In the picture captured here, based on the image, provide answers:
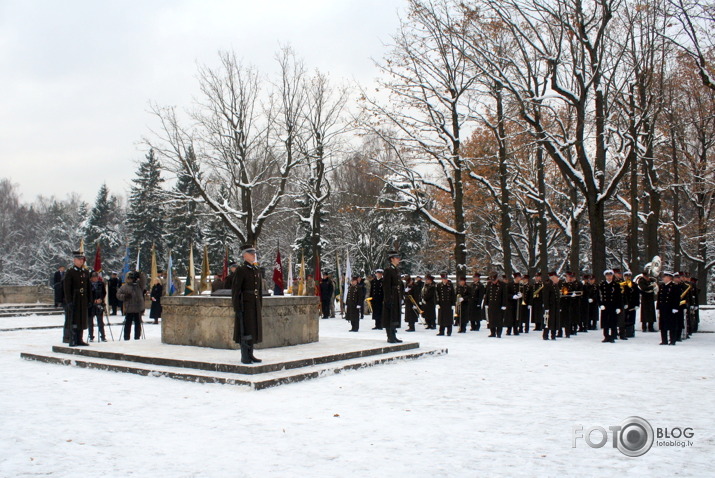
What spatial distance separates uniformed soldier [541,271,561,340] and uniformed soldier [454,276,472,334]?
10.3 feet

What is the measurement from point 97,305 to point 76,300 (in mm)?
3058

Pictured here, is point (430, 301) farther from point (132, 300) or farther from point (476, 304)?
point (132, 300)

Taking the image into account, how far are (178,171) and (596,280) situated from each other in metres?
22.0

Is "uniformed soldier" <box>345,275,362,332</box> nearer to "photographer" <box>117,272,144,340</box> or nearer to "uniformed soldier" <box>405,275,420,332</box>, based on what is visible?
"uniformed soldier" <box>405,275,420,332</box>

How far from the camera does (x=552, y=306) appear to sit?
17.2m

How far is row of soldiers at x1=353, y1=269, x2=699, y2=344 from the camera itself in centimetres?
1587

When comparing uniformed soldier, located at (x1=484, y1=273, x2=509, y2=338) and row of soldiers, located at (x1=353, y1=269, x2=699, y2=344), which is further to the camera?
uniformed soldier, located at (x1=484, y1=273, x2=509, y2=338)

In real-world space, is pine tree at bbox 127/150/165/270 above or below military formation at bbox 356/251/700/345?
above

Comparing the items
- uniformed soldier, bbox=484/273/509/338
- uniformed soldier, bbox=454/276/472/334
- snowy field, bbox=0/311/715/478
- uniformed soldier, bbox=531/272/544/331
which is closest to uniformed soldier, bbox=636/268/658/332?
uniformed soldier, bbox=531/272/544/331

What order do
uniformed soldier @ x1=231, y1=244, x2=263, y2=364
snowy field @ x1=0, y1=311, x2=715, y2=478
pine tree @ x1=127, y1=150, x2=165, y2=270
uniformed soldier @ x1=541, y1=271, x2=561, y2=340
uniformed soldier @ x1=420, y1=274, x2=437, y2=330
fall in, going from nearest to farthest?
snowy field @ x1=0, y1=311, x2=715, y2=478
uniformed soldier @ x1=231, y1=244, x2=263, y2=364
uniformed soldier @ x1=541, y1=271, x2=561, y2=340
uniformed soldier @ x1=420, y1=274, x2=437, y2=330
pine tree @ x1=127, y1=150, x2=165, y2=270

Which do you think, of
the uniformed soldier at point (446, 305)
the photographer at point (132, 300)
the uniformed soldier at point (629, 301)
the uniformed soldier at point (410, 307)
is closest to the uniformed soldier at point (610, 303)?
the uniformed soldier at point (629, 301)

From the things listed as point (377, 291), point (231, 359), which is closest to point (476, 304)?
point (377, 291)

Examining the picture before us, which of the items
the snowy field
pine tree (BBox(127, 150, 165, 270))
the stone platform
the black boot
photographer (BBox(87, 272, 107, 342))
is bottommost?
the snowy field

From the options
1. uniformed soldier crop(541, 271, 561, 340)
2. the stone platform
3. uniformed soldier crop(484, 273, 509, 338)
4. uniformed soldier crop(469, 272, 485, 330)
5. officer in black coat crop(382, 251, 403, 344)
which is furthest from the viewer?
uniformed soldier crop(469, 272, 485, 330)
